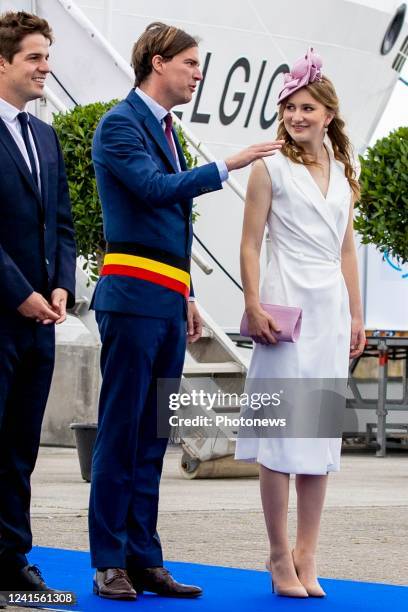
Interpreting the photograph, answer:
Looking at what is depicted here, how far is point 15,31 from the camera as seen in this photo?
4.95 metres

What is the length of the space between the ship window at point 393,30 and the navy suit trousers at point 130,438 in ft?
40.0

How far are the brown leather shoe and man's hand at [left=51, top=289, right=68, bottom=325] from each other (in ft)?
2.72

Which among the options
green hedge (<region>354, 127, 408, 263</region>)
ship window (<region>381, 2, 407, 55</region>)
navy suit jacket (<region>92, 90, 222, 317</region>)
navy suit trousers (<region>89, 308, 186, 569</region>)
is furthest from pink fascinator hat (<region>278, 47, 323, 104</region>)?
ship window (<region>381, 2, 407, 55</region>)

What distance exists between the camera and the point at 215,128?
15367 mm

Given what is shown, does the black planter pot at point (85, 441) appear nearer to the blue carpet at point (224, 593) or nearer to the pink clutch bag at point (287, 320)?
the blue carpet at point (224, 593)

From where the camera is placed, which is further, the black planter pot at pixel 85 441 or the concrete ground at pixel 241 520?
the black planter pot at pixel 85 441

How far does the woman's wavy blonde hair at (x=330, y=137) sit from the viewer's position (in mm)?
5305

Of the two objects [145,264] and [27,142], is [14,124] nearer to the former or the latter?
[27,142]

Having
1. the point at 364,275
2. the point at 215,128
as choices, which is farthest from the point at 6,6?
the point at 364,275

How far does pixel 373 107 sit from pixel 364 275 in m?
2.91

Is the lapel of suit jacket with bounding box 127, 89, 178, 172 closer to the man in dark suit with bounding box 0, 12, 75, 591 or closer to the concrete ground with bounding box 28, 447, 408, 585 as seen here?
the man in dark suit with bounding box 0, 12, 75, 591

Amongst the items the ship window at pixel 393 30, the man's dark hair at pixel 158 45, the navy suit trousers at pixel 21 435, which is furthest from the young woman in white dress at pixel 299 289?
the ship window at pixel 393 30

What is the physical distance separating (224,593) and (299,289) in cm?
104

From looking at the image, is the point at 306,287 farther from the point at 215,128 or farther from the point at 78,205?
the point at 215,128
